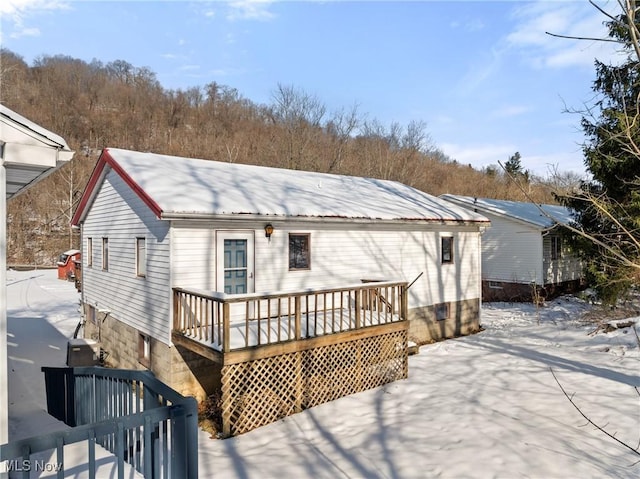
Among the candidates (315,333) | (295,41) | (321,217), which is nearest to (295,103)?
(295,41)

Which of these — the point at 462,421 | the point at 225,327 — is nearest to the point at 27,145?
the point at 225,327

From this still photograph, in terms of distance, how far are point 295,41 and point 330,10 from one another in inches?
125

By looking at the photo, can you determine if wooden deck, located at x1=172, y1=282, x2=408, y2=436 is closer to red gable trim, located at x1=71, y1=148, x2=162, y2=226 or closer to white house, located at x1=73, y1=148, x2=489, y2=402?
white house, located at x1=73, y1=148, x2=489, y2=402

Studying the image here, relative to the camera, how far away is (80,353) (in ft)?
33.6

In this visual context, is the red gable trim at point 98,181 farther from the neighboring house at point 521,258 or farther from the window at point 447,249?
the neighboring house at point 521,258

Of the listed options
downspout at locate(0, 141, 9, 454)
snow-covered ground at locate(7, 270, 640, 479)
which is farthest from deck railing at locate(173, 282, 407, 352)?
downspout at locate(0, 141, 9, 454)

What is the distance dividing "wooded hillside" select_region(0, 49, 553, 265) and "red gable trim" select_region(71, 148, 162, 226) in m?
18.6

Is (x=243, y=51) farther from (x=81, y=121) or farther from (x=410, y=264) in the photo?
(x=81, y=121)

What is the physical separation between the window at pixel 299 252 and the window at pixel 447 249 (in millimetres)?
5552

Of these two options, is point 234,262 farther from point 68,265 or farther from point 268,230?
point 68,265

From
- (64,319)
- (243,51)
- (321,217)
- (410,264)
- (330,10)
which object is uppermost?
(243,51)

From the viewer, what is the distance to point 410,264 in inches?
477

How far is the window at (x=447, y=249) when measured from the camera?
13.2 metres

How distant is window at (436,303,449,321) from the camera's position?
13.0 meters
